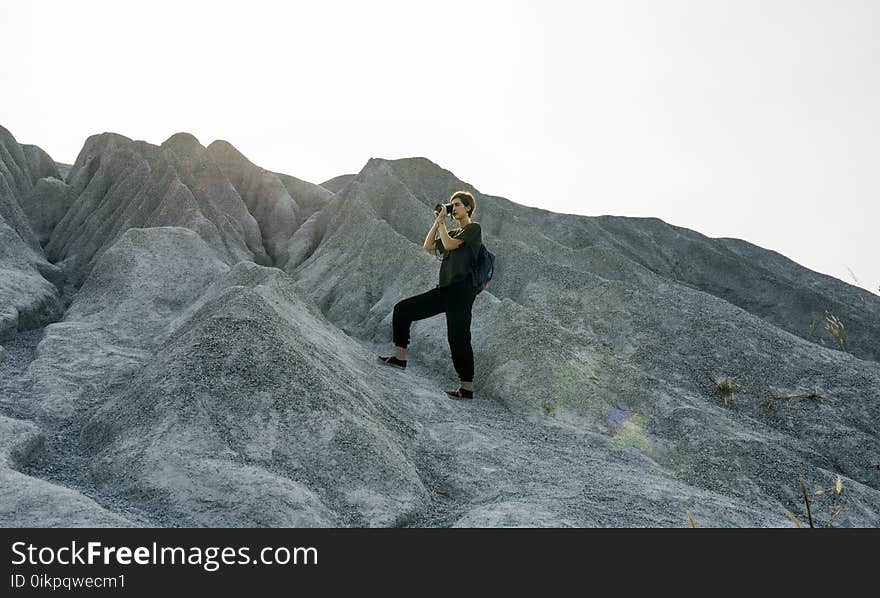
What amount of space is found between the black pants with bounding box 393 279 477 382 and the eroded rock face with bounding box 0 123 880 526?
0.65 m

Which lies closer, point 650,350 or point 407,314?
point 407,314

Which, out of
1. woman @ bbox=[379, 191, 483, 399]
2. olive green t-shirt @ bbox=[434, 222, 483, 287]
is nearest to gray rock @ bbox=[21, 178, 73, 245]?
woman @ bbox=[379, 191, 483, 399]

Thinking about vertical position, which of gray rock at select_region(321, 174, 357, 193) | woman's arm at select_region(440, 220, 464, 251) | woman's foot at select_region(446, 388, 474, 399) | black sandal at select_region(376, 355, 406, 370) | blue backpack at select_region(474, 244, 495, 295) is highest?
gray rock at select_region(321, 174, 357, 193)

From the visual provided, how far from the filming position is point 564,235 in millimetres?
27172

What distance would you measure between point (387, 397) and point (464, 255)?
2.26 meters

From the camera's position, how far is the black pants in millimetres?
8781

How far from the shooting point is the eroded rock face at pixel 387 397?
560cm

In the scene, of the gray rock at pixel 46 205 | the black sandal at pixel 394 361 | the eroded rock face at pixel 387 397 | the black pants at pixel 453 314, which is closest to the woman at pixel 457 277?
the black pants at pixel 453 314

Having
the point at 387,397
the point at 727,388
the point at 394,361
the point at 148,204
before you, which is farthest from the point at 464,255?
the point at 148,204

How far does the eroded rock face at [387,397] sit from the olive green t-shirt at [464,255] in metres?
1.86

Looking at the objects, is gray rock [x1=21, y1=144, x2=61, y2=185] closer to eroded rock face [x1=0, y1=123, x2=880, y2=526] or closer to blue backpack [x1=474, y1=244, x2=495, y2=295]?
eroded rock face [x1=0, y1=123, x2=880, y2=526]

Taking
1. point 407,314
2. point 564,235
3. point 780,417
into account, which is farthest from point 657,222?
point 407,314
